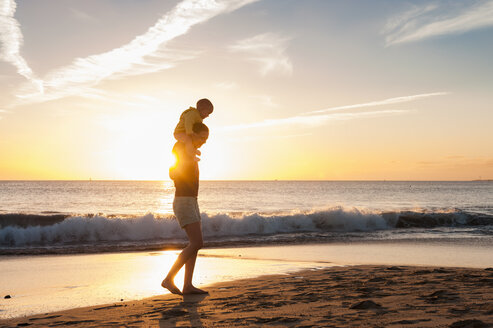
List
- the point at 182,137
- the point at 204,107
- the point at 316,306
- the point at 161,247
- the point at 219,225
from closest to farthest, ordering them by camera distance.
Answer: the point at 316,306
the point at 182,137
the point at 204,107
the point at 161,247
the point at 219,225

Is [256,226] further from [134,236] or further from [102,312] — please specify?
[102,312]

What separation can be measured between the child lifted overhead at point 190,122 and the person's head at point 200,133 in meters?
0.04

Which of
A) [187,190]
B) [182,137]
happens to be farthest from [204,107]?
[187,190]

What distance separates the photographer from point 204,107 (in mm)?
5672

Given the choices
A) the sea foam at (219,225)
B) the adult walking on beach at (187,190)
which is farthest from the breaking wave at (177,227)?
the adult walking on beach at (187,190)

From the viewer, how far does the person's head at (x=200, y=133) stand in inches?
213

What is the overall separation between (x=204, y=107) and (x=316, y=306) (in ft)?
9.19

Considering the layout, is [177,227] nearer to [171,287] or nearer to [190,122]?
[171,287]

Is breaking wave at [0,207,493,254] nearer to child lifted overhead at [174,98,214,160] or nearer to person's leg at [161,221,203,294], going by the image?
person's leg at [161,221,203,294]

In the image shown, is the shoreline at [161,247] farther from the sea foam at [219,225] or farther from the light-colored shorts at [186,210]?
the light-colored shorts at [186,210]

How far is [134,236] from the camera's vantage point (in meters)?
18.4

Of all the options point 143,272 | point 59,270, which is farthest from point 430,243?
point 59,270

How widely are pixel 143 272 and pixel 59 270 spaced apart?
1.98m

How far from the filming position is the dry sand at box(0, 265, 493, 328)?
4062mm
